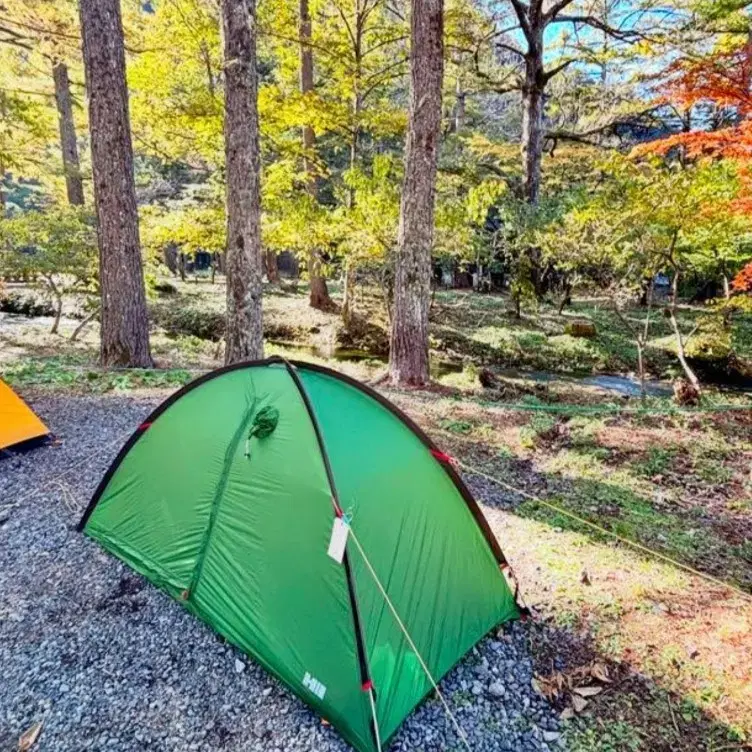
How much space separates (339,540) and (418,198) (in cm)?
483

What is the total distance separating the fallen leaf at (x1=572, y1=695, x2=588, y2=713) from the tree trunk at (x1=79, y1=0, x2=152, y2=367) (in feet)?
21.0

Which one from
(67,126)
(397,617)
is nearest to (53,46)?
(67,126)

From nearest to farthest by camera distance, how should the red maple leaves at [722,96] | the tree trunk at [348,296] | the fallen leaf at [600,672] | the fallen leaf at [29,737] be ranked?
the fallen leaf at [29,737], the fallen leaf at [600,672], the red maple leaves at [722,96], the tree trunk at [348,296]

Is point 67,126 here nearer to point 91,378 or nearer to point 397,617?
point 91,378

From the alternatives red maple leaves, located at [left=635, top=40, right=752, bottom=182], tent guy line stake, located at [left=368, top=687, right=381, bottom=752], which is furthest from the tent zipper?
red maple leaves, located at [left=635, top=40, right=752, bottom=182]

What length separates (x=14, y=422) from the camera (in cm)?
439

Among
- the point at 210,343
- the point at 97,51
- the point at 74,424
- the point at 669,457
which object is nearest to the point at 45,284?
the point at 210,343

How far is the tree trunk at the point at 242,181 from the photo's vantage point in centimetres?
517

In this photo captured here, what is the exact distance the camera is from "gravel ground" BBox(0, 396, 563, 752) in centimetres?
212

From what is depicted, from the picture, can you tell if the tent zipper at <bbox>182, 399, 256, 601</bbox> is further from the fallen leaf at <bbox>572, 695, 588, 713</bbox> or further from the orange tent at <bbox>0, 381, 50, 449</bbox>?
the orange tent at <bbox>0, 381, 50, 449</bbox>

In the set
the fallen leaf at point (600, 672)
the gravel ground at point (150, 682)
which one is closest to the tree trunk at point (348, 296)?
the gravel ground at point (150, 682)

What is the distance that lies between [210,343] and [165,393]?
5047mm

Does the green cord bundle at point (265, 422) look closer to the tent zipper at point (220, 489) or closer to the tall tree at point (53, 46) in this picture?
the tent zipper at point (220, 489)

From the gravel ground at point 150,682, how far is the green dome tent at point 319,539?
86 millimetres
